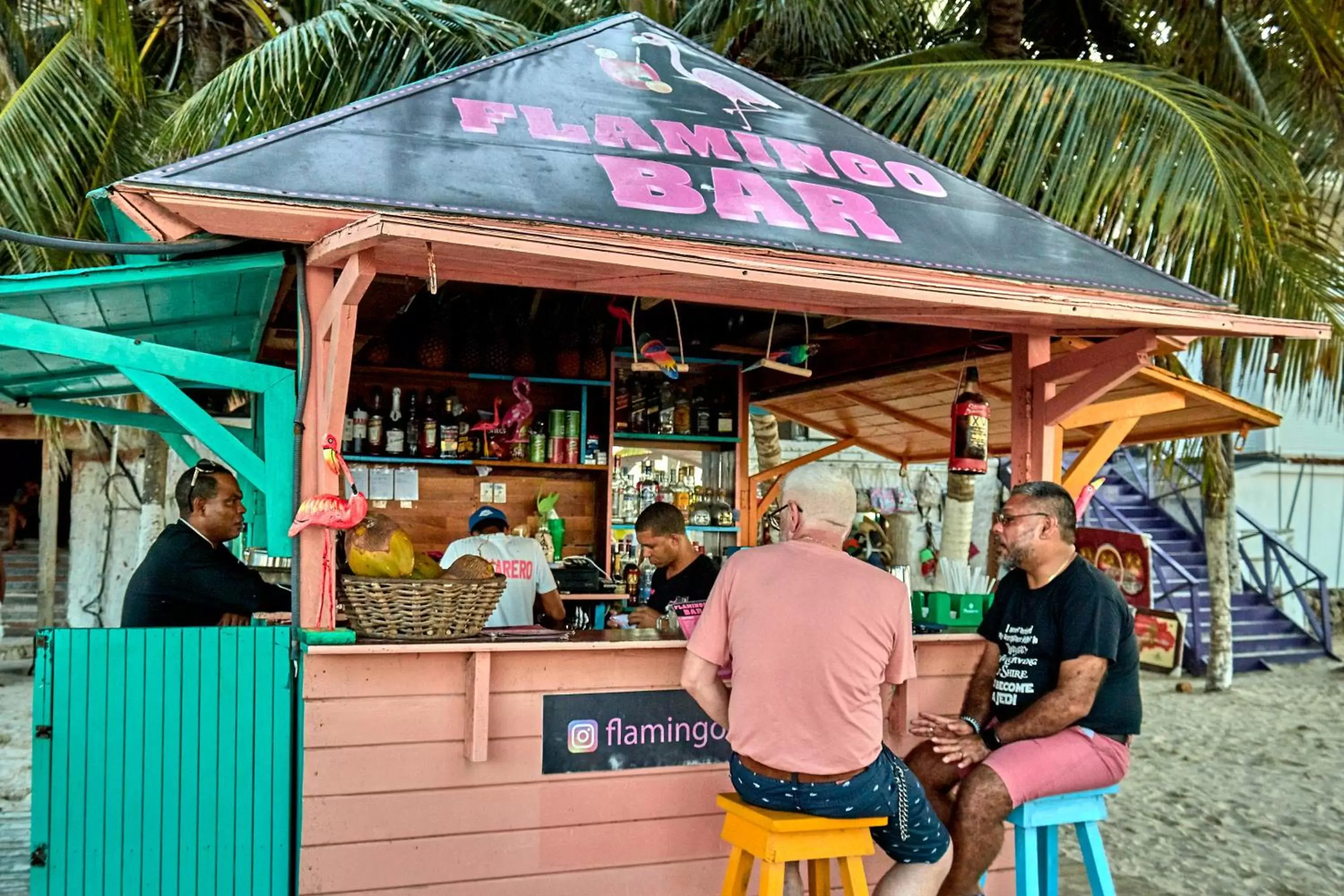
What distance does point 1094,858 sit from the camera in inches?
167

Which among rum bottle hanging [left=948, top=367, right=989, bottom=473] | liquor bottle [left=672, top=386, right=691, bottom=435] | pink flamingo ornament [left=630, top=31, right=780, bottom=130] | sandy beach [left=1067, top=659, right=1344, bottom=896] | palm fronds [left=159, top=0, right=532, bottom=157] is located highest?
palm fronds [left=159, top=0, right=532, bottom=157]

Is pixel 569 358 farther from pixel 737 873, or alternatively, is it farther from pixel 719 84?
pixel 737 873

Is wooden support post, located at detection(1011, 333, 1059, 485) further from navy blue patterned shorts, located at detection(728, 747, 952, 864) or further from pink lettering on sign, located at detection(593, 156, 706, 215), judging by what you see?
navy blue patterned shorts, located at detection(728, 747, 952, 864)

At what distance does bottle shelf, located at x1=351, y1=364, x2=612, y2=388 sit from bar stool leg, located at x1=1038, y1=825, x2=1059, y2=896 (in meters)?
4.31

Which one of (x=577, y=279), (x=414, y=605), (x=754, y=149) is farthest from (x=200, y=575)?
(x=754, y=149)

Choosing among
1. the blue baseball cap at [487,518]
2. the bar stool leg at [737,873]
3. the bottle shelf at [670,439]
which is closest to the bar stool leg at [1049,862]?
the bar stool leg at [737,873]

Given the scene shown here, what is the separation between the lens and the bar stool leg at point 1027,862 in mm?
4090

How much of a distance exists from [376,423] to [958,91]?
433cm

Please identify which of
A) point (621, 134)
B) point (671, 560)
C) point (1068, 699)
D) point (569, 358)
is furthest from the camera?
point (569, 358)

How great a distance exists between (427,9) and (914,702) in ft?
18.5

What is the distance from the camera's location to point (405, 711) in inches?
159

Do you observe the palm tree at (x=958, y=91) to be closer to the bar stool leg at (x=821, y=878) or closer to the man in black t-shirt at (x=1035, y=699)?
the man in black t-shirt at (x=1035, y=699)

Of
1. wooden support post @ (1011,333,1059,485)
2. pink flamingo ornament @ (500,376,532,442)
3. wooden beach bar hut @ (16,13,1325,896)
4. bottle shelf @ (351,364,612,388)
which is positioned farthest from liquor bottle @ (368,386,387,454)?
wooden support post @ (1011,333,1059,485)

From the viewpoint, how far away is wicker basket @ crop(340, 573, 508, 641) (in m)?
3.99
